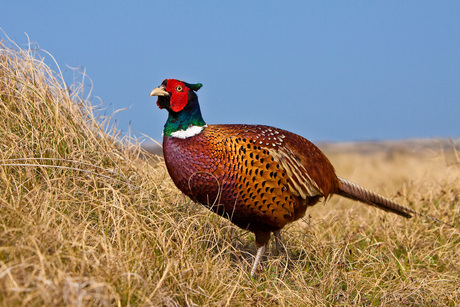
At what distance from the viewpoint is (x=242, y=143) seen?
334 cm

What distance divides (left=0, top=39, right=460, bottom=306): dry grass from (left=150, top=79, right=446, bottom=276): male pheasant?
0.84 ft

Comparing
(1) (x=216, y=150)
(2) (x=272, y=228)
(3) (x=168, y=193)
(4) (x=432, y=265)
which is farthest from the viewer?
(4) (x=432, y=265)

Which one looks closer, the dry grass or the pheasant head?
the dry grass

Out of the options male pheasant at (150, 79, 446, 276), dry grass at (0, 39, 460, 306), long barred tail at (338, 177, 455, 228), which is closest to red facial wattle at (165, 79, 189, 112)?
male pheasant at (150, 79, 446, 276)

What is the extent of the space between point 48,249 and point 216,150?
1.20m

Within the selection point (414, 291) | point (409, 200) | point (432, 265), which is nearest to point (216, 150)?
point (414, 291)

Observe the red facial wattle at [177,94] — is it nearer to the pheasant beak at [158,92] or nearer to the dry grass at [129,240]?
the pheasant beak at [158,92]

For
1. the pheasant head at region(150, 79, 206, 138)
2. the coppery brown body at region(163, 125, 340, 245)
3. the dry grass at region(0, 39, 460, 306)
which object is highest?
the pheasant head at region(150, 79, 206, 138)

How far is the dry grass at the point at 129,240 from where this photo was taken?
7.90 feet

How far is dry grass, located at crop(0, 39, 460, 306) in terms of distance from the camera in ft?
7.90

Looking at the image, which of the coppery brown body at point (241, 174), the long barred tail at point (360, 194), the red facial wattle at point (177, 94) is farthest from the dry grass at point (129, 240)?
the red facial wattle at point (177, 94)

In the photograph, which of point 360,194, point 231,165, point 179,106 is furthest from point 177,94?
point 360,194

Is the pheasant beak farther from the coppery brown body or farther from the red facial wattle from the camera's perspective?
the coppery brown body

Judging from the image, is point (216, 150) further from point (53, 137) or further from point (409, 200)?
point (409, 200)
